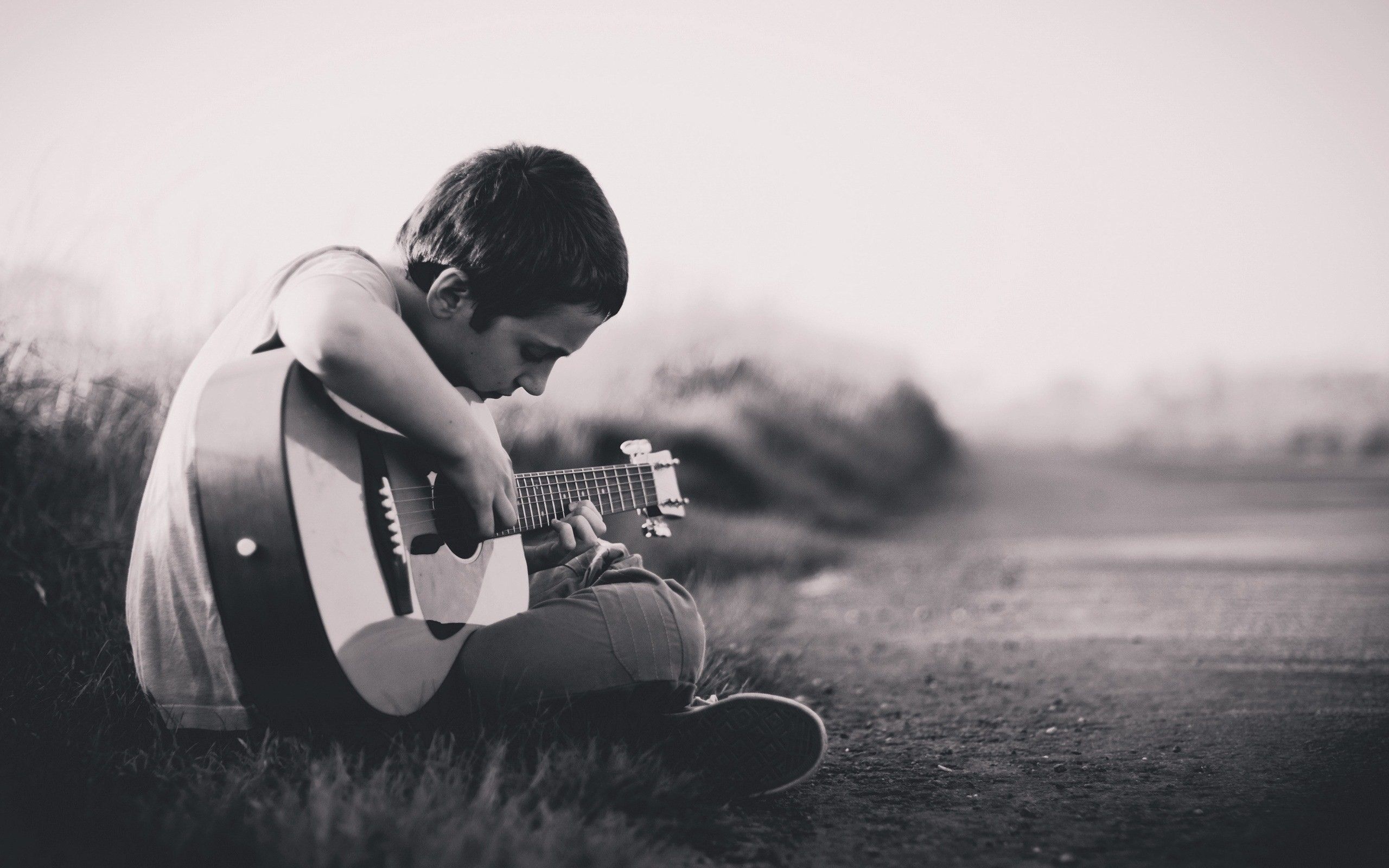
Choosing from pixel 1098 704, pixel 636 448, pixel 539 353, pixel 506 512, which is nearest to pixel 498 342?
pixel 539 353

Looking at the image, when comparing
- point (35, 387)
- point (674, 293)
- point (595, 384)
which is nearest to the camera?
point (35, 387)

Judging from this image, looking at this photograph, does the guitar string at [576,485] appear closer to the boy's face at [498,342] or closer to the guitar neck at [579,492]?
the guitar neck at [579,492]

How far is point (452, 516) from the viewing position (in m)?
1.90

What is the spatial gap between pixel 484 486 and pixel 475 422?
0.42ft

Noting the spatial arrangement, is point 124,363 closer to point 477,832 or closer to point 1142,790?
point 477,832

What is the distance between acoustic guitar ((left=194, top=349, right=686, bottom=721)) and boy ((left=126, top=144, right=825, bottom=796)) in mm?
61

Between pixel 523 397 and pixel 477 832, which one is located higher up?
pixel 523 397

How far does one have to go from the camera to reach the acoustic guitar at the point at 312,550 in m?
1.52

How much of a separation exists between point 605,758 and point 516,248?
94 centimetres

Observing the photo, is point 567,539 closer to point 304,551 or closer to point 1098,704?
point 304,551

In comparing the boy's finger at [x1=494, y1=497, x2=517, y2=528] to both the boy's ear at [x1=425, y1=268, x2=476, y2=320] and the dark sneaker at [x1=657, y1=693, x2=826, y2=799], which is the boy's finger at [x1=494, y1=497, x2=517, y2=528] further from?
the dark sneaker at [x1=657, y1=693, x2=826, y2=799]

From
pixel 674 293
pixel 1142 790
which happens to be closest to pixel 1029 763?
pixel 1142 790

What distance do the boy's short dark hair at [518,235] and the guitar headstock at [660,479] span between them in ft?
2.24

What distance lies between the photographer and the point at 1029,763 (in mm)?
2172
